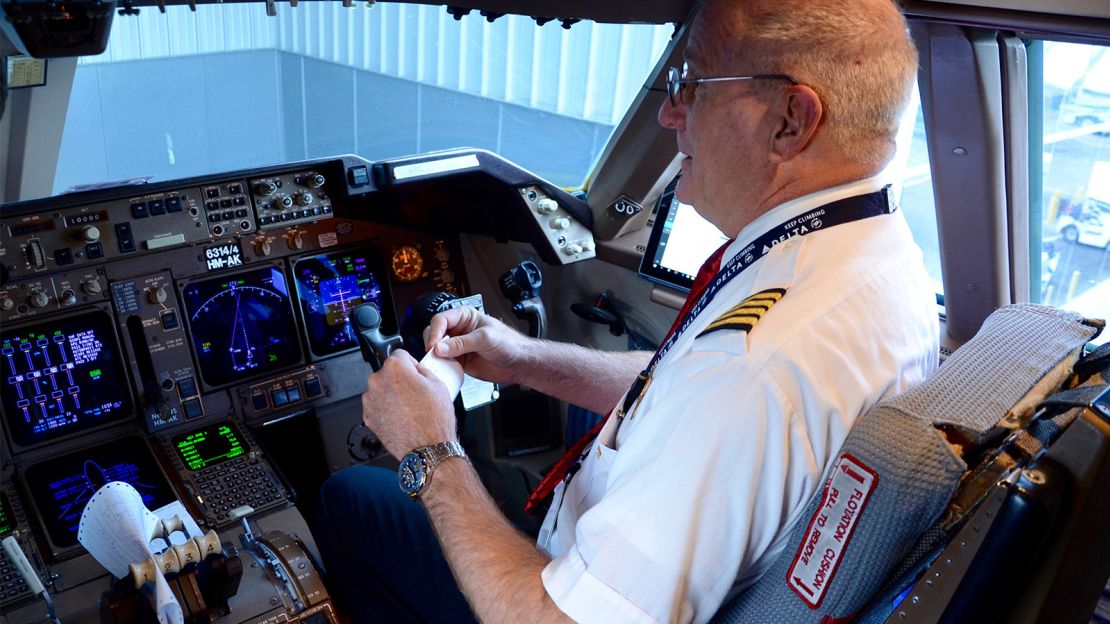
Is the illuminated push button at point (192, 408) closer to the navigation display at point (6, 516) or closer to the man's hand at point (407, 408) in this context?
the navigation display at point (6, 516)

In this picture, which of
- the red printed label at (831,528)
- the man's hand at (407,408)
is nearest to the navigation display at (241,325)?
the man's hand at (407,408)

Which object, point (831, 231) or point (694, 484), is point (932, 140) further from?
point (694, 484)

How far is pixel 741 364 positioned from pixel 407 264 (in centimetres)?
202

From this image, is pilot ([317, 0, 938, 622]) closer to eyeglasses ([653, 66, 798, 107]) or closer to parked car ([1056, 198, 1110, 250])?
eyeglasses ([653, 66, 798, 107])

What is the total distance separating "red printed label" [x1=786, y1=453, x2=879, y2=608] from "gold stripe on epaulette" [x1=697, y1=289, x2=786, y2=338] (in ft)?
0.76

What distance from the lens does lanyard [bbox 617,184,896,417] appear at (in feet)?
4.12

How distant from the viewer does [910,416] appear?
0.94 m

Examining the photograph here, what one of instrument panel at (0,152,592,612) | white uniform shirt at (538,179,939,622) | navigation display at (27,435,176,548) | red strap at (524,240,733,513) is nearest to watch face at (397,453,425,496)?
red strap at (524,240,733,513)

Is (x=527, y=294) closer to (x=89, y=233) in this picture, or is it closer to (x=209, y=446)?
(x=209, y=446)

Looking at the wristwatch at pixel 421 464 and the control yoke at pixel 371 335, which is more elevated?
the wristwatch at pixel 421 464

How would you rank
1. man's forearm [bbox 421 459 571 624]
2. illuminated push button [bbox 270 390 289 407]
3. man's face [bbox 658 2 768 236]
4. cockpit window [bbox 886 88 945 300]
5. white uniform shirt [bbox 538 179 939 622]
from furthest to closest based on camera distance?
1. illuminated push button [bbox 270 390 289 407]
2. cockpit window [bbox 886 88 945 300]
3. man's face [bbox 658 2 768 236]
4. man's forearm [bbox 421 459 571 624]
5. white uniform shirt [bbox 538 179 939 622]

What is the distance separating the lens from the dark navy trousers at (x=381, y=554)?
1.76 metres

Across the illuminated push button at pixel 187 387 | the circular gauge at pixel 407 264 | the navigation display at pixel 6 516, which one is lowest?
the navigation display at pixel 6 516

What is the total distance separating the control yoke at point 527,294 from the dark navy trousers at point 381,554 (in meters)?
0.73
